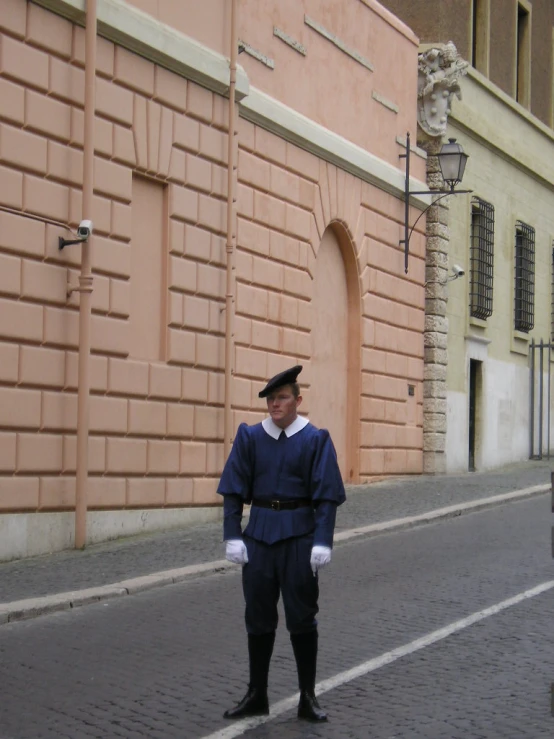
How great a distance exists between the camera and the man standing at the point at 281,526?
7297mm

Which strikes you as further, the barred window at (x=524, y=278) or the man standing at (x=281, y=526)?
the barred window at (x=524, y=278)

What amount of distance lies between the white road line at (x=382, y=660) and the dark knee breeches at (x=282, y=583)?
0.46m

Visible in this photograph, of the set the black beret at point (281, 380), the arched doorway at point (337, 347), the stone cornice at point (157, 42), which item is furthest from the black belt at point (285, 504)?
the arched doorway at point (337, 347)

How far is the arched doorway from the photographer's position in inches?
802

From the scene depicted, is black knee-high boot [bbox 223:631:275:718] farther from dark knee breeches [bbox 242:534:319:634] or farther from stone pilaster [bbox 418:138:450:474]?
stone pilaster [bbox 418:138:450:474]

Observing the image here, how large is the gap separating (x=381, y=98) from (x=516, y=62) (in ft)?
25.8

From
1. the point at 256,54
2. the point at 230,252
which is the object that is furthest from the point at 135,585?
the point at 256,54

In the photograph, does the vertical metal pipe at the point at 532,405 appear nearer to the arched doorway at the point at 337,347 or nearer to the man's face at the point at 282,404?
the arched doorway at the point at 337,347

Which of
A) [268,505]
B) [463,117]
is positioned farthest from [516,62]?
[268,505]

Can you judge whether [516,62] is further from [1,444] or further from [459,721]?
[459,721]

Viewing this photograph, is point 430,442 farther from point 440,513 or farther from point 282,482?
point 282,482

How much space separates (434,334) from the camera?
23969 millimetres

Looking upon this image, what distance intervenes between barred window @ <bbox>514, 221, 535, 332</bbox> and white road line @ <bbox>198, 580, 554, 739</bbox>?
688 inches

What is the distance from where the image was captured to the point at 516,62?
29.1 metres
